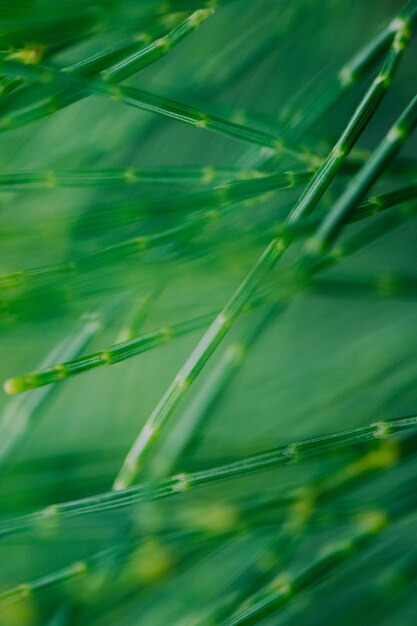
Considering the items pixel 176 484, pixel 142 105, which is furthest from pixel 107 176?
pixel 176 484

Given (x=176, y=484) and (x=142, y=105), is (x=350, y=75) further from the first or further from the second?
(x=176, y=484)

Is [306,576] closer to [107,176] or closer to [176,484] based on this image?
[176,484]

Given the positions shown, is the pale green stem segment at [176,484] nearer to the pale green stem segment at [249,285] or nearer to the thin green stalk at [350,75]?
the pale green stem segment at [249,285]

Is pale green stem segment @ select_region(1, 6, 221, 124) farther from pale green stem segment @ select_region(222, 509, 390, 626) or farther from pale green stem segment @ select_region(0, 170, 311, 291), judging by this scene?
pale green stem segment @ select_region(222, 509, 390, 626)

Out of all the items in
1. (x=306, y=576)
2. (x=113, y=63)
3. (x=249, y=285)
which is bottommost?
(x=306, y=576)

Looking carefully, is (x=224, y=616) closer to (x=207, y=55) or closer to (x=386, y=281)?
(x=386, y=281)

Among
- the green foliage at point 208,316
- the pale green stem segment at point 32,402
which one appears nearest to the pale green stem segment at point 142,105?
the green foliage at point 208,316

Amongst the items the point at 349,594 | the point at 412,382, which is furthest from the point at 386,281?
the point at 349,594

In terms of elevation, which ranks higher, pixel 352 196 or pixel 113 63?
pixel 113 63

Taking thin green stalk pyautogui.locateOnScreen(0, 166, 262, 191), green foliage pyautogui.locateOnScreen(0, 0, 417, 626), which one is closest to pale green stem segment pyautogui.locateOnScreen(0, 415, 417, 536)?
green foliage pyautogui.locateOnScreen(0, 0, 417, 626)
